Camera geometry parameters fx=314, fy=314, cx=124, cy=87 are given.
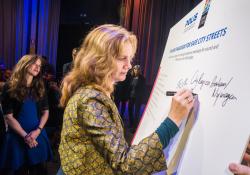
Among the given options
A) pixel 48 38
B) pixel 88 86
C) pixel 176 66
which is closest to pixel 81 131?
pixel 88 86

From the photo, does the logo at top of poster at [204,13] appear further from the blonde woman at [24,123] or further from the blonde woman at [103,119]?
the blonde woman at [24,123]

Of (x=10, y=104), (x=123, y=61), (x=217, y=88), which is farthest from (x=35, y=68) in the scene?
(x=217, y=88)

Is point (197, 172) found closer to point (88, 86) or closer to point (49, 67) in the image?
point (88, 86)

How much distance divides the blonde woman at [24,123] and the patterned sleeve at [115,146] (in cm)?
185

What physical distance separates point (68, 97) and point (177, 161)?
19.4 inches

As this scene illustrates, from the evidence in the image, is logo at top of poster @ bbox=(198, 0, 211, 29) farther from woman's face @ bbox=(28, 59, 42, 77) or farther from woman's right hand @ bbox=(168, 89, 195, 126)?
woman's face @ bbox=(28, 59, 42, 77)

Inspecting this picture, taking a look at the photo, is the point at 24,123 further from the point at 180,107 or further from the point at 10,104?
the point at 180,107

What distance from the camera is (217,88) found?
1002mm

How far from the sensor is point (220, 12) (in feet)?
3.66

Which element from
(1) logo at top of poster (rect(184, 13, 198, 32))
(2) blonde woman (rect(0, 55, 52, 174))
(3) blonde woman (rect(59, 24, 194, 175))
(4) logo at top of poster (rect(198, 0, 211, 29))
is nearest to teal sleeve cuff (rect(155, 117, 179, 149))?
(3) blonde woman (rect(59, 24, 194, 175))

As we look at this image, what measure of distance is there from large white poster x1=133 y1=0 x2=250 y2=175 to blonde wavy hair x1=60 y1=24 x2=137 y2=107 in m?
0.30

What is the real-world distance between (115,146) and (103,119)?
97 millimetres

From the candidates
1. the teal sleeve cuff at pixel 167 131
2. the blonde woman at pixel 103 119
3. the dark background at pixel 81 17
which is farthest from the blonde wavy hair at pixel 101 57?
the dark background at pixel 81 17

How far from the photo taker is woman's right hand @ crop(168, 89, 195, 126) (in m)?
1.11
